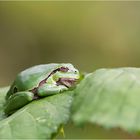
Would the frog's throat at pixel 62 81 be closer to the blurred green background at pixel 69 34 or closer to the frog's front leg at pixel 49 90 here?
the frog's front leg at pixel 49 90

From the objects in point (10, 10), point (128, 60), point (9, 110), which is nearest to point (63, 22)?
point (10, 10)

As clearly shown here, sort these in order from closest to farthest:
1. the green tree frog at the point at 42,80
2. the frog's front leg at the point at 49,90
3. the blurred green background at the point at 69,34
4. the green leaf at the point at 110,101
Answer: the green leaf at the point at 110,101, the frog's front leg at the point at 49,90, the green tree frog at the point at 42,80, the blurred green background at the point at 69,34

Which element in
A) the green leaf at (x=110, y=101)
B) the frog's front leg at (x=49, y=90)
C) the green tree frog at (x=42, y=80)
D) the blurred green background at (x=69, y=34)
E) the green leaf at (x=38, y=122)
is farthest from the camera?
the blurred green background at (x=69, y=34)

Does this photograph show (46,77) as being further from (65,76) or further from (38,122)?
(38,122)

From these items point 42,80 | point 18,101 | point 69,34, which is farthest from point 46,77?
point 69,34

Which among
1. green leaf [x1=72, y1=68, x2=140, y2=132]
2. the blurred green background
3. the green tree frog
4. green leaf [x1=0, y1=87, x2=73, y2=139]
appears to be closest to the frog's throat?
the green tree frog

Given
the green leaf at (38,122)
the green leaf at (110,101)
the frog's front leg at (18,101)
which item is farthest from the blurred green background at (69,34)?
the green leaf at (110,101)
